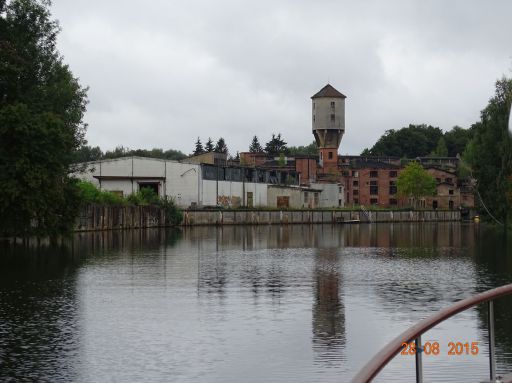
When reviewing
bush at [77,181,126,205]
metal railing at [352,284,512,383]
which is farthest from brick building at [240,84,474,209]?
metal railing at [352,284,512,383]

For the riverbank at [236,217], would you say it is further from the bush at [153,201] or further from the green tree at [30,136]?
the green tree at [30,136]

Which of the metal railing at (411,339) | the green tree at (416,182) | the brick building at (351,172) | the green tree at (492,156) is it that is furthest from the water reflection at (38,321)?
the green tree at (416,182)

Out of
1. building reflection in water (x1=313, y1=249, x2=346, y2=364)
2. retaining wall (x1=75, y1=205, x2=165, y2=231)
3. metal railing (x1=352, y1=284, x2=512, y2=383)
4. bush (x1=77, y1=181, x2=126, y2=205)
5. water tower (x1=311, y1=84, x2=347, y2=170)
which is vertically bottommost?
building reflection in water (x1=313, y1=249, x2=346, y2=364)

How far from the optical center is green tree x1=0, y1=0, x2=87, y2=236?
49.8 meters

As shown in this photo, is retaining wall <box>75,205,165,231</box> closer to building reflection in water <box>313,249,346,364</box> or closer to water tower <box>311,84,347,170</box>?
building reflection in water <box>313,249,346,364</box>

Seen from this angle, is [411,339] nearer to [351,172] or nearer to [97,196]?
[97,196]

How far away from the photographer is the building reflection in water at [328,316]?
21.2 meters

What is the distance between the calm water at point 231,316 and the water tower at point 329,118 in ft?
353

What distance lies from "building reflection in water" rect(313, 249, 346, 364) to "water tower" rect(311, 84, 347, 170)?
114m

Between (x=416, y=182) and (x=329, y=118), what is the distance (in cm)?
2082

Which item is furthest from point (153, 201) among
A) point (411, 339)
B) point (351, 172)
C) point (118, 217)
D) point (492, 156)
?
point (411, 339)

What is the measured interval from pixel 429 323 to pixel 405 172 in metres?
157

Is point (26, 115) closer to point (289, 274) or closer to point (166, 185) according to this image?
point (289, 274)

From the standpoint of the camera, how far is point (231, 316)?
2694 centimetres
